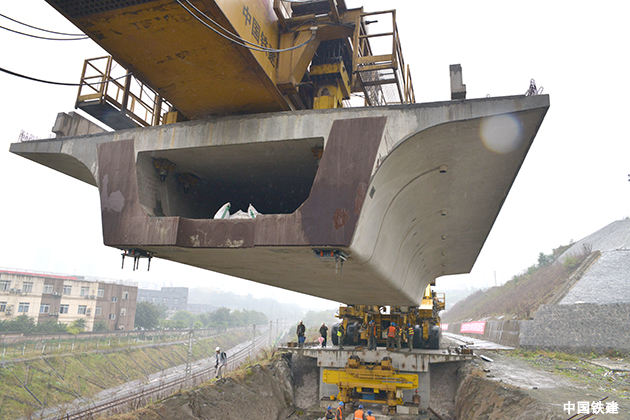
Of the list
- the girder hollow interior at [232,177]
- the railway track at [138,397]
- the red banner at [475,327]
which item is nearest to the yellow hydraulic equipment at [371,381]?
the railway track at [138,397]

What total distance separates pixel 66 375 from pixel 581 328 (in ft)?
122

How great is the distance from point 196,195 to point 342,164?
4.12m

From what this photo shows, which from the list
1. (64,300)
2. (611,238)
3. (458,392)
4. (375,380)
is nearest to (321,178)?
(375,380)

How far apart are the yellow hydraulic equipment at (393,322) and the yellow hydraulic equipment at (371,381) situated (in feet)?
5.63

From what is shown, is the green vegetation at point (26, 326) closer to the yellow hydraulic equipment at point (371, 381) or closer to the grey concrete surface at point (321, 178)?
the yellow hydraulic equipment at point (371, 381)

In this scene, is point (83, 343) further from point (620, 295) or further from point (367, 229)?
point (620, 295)

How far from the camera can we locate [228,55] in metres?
4.98

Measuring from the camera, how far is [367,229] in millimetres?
5836

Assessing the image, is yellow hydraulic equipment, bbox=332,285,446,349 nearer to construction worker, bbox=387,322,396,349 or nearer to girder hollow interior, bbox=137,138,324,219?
construction worker, bbox=387,322,396,349

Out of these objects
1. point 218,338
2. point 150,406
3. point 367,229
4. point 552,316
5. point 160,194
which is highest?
point 160,194

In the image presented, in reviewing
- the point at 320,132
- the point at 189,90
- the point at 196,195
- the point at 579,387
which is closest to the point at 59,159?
the point at 196,195

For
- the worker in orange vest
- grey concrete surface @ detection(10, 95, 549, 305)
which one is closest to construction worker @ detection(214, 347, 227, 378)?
the worker in orange vest

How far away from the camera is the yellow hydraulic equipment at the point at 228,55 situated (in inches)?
178

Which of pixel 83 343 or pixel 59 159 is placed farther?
pixel 83 343
